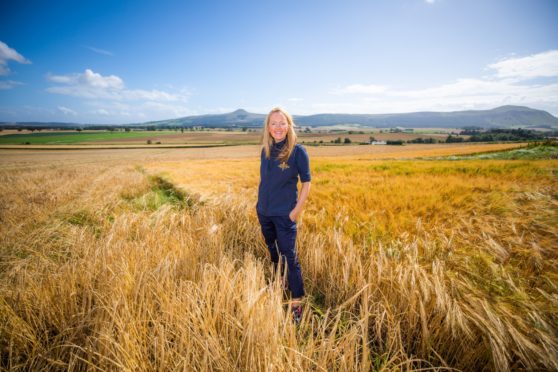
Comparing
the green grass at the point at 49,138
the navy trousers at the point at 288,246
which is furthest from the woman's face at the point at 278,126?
the green grass at the point at 49,138

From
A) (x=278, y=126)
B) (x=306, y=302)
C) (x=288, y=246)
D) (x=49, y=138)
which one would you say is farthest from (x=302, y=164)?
(x=49, y=138)

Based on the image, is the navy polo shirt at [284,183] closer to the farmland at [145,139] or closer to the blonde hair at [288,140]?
the blonde hair at [288,140]

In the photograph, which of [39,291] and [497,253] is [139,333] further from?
[497,253]

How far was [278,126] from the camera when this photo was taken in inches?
106

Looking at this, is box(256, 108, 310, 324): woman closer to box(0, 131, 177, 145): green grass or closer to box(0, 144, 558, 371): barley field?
box(0, 144, 558, 371): barley field

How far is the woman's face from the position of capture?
2.69 metres

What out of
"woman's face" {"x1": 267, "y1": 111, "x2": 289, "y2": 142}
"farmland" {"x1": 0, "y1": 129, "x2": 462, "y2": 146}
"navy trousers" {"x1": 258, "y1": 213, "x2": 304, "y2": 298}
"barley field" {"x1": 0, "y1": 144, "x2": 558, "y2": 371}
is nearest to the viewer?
"barley field" {"x1": 0, "y1": 144, "x2": 558, "y2": 371}

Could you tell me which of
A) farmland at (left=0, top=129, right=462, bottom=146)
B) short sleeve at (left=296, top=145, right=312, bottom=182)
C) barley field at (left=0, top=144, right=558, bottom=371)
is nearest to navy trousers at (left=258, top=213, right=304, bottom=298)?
barley field at (left=0, top=144, right=558, bottom=371)

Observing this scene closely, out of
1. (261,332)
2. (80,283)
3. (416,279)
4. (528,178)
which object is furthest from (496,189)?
(80,283)

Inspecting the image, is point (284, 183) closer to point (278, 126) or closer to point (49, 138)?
point (278, 126)

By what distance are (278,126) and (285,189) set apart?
732mm

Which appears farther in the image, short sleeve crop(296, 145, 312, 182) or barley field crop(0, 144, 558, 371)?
short sleeve crop(296, 145, 312, 182)

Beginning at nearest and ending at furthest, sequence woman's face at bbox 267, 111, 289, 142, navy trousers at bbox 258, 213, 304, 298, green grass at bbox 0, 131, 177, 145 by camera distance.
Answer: navy trousers at bbox 258, 213, 304, 298 < woman's face at bbox 267, 111, 289, 142 < green grass at bbox 0, 131, 177, 145

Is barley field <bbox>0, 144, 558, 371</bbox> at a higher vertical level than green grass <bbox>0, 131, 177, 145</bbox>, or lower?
lower
